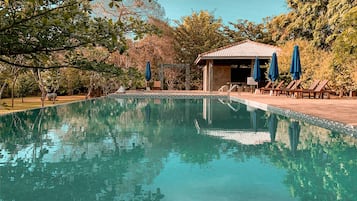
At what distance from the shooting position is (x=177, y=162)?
18.5ft

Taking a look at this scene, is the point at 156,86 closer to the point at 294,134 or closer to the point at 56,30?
the point at 294,134

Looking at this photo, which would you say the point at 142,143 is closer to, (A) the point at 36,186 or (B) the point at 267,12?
(A) the point at 36,186

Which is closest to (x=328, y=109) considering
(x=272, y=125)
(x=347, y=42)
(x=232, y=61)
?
(x=347, y=42)

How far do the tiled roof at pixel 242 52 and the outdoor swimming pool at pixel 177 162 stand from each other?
15.8 meters

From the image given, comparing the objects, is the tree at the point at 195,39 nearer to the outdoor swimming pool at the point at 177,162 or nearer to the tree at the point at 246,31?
the tree at the point at 246,31

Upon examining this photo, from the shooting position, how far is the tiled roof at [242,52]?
25.2 m

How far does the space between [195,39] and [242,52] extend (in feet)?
33.4

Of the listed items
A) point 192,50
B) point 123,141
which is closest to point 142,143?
point 123,141

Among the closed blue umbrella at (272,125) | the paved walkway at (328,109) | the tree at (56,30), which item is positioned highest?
the tree at (56,30)

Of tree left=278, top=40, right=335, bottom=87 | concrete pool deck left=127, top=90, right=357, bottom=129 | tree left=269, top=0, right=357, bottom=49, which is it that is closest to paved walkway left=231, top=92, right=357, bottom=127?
concrete pool deck left=127, top=90, right=357, bottom=129

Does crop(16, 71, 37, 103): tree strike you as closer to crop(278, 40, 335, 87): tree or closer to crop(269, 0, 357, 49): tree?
crop(278, 40, 335, 87): tree

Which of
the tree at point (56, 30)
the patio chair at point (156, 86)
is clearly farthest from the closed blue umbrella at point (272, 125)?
the patio chair at point (156, 86)

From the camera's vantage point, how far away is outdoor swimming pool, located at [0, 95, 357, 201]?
4.12 meters

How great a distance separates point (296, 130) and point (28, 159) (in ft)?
19.9
